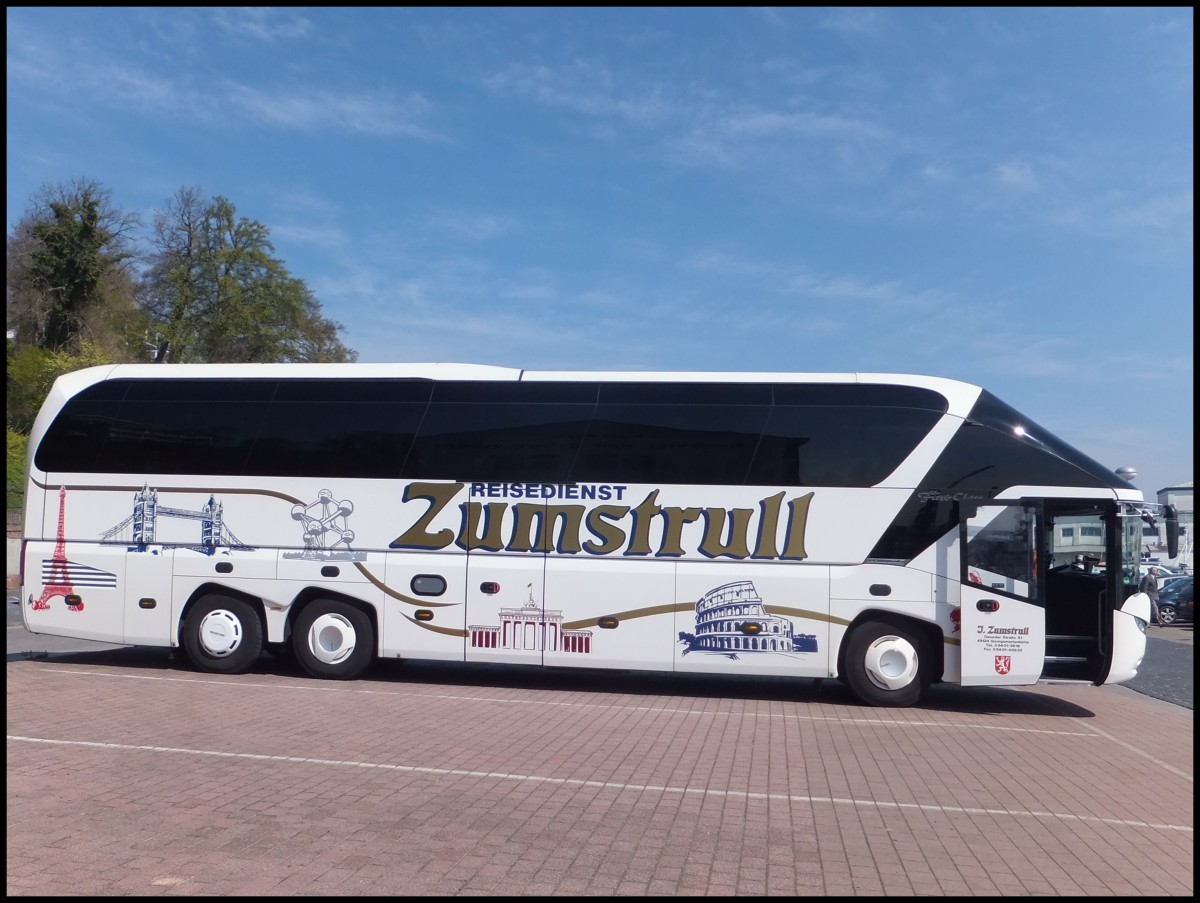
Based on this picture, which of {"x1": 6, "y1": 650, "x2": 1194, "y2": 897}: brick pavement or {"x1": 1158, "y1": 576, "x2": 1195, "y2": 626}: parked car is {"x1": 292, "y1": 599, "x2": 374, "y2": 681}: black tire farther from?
{"x1": 1158, "y1": 576, "x2": 1195, "y2": 626}: parked car

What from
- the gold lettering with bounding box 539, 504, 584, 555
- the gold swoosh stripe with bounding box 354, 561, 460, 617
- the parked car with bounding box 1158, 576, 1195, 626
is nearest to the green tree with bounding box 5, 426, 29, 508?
the gold swoosh stripe with bounding box 354, 561, 460, 617

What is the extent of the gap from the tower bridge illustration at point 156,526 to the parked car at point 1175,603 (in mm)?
29518

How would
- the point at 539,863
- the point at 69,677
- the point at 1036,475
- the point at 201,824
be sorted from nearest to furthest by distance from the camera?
the point at 539,863, the point at 201,824, the point at 1036,475, the point at 69,677

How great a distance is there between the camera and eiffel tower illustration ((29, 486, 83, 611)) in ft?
45.1

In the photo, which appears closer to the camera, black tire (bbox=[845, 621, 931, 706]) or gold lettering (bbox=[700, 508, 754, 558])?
black tire (bbox=[845, 621, 931, 706])

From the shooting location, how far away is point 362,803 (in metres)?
6.82

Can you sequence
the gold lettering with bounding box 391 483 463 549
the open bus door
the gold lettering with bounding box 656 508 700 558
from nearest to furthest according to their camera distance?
the open bus door → the gold lettering with bounding box 656 508 700 558 → the gold lettering with bounding box 391 483 463 549

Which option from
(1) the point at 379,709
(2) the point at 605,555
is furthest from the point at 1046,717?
(1) the point at 379,709

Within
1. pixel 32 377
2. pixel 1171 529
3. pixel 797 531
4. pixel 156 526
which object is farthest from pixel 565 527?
pixel 32 377

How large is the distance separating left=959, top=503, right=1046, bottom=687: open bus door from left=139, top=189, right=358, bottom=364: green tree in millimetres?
43414

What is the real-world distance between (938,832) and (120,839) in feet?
16.1

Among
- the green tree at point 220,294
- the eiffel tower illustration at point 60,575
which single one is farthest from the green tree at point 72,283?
the eiffel tower illustration at point 60,575

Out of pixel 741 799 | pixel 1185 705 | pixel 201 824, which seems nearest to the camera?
pixel 201 824

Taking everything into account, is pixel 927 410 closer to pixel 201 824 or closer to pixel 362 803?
pixel 362 803
